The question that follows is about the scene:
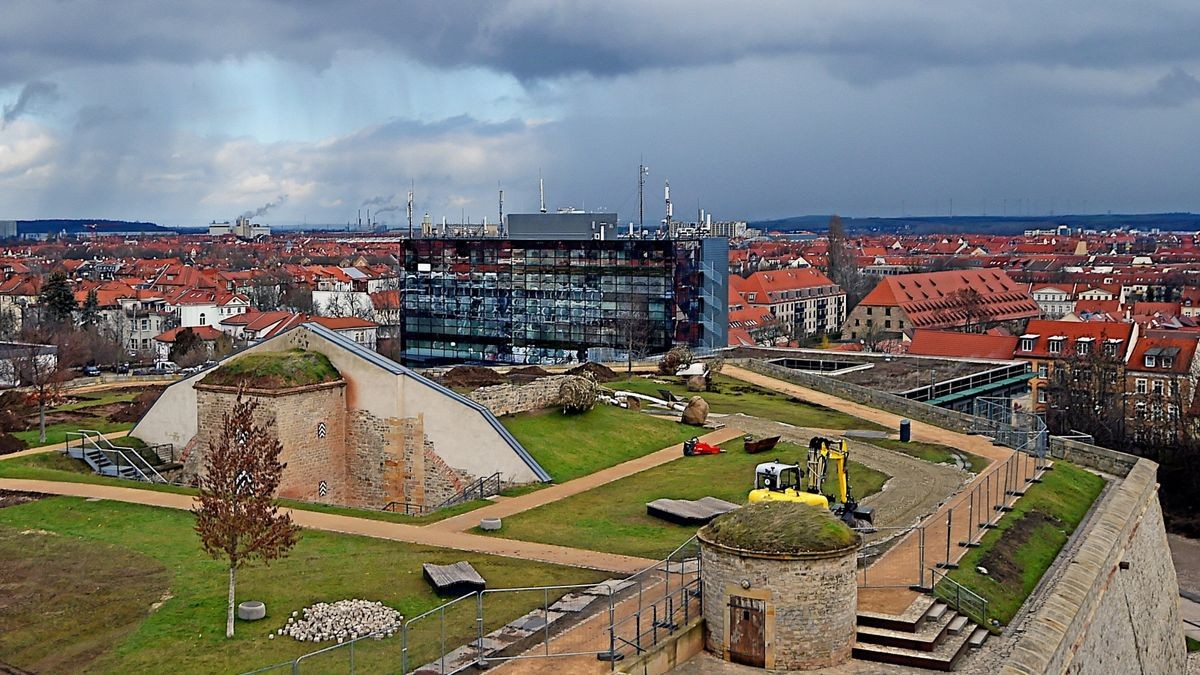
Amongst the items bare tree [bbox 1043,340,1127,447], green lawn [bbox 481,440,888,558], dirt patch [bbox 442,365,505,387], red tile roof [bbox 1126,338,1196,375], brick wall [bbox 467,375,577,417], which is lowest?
bare tree [bbox 1043,340,1127,447]

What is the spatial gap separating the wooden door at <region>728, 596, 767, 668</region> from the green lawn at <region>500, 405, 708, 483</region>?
12949 mm

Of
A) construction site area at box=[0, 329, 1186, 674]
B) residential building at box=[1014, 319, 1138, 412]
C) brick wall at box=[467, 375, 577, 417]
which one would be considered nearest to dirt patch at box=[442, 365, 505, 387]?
construction site area at box=[0, 329, 1186, 674]

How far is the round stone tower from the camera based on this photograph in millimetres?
16969

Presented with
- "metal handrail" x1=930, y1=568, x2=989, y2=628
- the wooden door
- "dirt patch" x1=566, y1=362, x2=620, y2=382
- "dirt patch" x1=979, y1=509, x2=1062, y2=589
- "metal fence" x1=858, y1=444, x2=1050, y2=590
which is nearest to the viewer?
the wooden door

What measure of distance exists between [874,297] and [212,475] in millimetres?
90577

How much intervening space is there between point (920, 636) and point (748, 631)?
278 cm

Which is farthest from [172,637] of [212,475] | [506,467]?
[506,467]

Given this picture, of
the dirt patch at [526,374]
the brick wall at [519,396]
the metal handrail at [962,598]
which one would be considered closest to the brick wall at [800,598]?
the metal handrail at [962,598]

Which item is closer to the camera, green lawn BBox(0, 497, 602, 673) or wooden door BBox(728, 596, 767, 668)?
wooden door BBox(728, 596, 767, 668)

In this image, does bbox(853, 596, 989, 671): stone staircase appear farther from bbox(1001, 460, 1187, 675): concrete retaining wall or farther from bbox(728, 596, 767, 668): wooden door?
bbox(728, 596, 767, 668): wooden door

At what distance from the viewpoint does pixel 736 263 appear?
16612cm

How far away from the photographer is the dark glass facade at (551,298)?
71500 millimetres

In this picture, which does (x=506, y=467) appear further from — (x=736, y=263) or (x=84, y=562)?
(x=736, y=263)

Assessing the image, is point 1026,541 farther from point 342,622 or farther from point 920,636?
point 342,622
